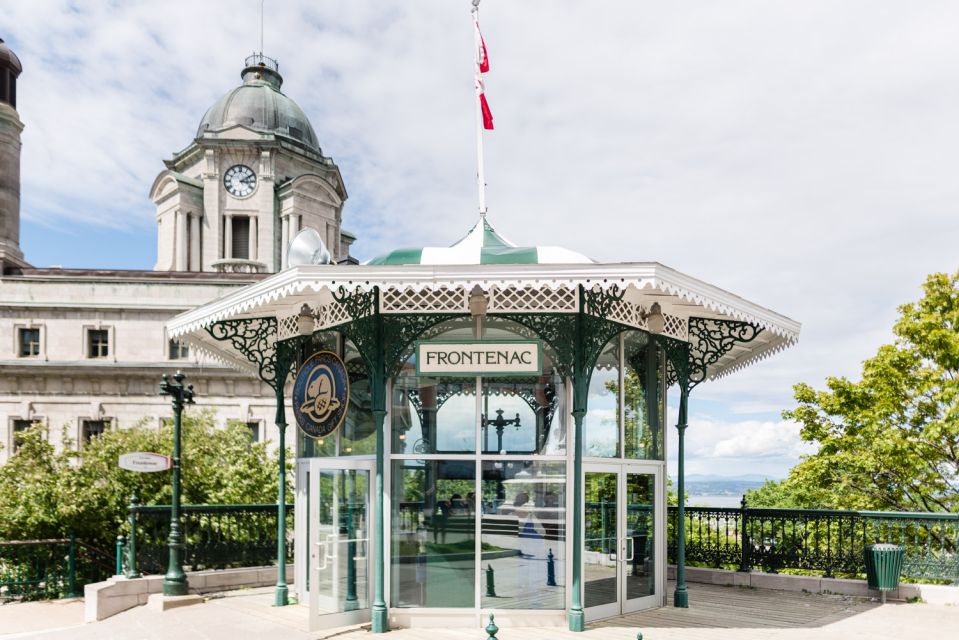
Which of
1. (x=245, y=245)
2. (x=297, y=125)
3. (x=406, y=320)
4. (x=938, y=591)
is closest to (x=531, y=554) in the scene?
(x=406, y=320)

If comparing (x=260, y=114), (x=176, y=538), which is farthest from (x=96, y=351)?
(x=176, y=538)

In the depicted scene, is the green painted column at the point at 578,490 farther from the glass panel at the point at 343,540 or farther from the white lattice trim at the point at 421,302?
the glass panel at the point at 343,540

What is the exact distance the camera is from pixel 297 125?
52.8 meters

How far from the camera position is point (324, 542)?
33.2 ft

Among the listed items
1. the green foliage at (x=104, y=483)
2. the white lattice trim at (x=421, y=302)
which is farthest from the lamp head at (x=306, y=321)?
the green foliage at (x=104, y=483)

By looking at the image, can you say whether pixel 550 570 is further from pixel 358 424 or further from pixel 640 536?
pixel 358 424

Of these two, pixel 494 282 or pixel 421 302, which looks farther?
pixel 421 302

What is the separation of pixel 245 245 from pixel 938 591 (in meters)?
45.0

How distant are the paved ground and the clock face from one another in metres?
39.6

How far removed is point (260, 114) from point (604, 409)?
45.8 metres

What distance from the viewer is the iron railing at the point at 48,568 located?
47.7 ft

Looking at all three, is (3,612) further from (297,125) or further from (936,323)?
(297,125)

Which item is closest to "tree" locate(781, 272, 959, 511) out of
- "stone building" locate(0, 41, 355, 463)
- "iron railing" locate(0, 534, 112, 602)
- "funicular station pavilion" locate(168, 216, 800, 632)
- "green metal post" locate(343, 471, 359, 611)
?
"funicular station pavilion" locate(168, 216, 800, 632)

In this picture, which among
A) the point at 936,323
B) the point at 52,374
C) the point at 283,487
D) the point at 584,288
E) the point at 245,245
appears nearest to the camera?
the point at 584,288
